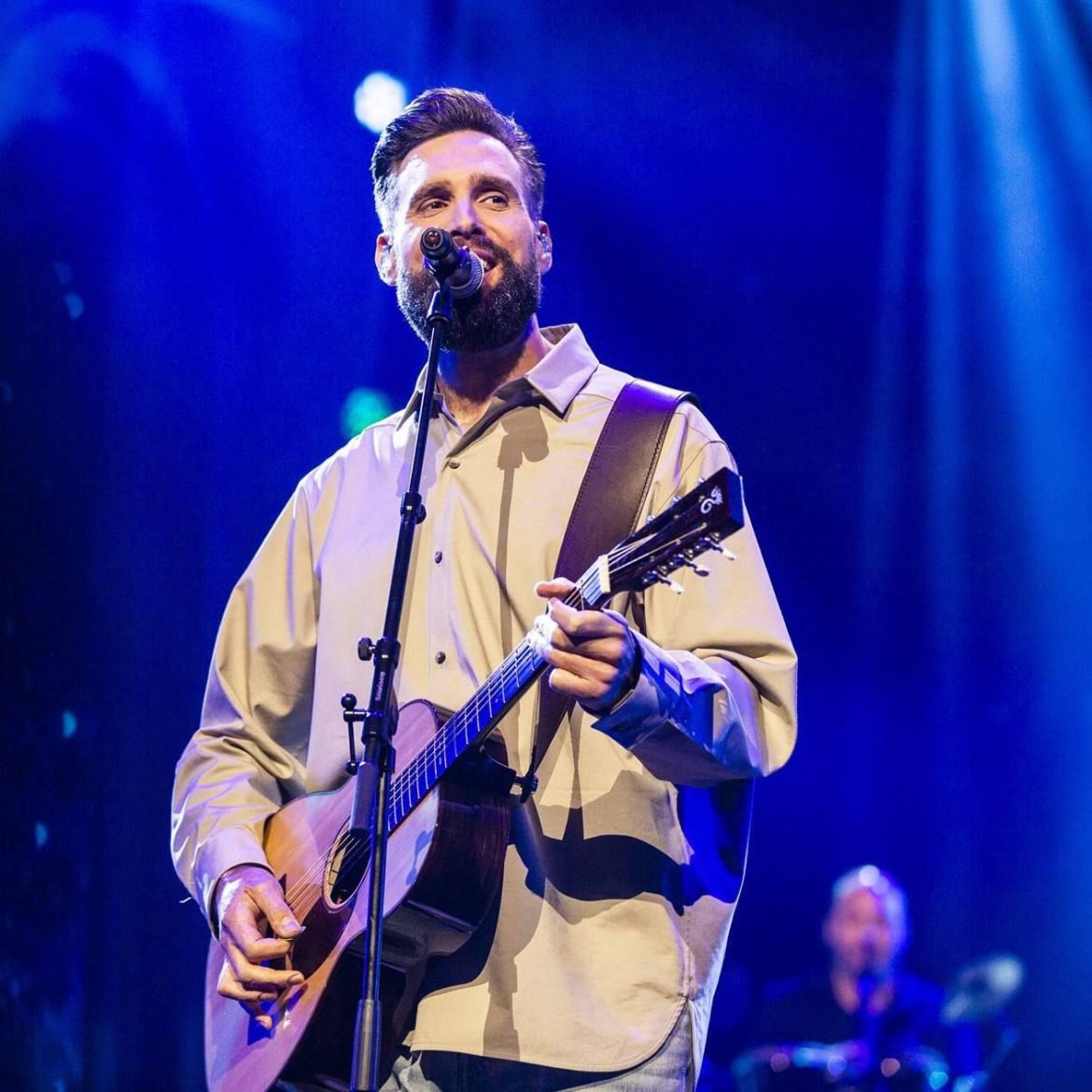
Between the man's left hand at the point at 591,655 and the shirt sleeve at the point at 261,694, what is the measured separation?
3.96ft

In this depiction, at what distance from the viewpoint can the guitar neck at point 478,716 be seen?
91.9 inches

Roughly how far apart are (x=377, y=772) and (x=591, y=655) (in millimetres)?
406

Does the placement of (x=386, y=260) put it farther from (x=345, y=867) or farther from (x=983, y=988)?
(x=983, y=988)

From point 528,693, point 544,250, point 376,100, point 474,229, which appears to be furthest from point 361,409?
point 528,693

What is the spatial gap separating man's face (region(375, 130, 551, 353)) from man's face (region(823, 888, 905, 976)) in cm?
452

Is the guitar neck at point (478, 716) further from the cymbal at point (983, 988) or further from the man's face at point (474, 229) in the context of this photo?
the cymbal at point (983, 988)

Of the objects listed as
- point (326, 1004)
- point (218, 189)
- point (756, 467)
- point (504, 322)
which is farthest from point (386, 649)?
point (756, 467)

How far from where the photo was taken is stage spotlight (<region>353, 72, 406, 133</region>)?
6176mm

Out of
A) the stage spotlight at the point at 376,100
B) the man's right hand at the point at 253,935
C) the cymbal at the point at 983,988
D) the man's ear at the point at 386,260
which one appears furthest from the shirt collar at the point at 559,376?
the cymbal at the point at 983,988

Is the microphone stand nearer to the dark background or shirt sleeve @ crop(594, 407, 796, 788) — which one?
shirt sleeve @ crop(594, 407, 796, 788)

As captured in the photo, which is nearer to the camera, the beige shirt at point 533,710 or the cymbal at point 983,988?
the beige shirt at point 533,710

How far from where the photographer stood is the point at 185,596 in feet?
17.3

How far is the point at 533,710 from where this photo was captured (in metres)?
2.71

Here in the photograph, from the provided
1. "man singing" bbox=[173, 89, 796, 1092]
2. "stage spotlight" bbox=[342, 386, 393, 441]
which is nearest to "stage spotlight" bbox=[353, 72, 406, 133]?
"stage spotlight" bbox=[342, 386, 393, 441]
